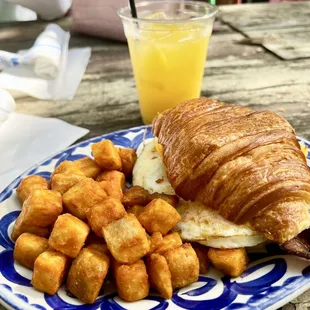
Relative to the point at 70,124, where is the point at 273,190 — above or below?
above

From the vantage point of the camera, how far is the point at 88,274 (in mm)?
927

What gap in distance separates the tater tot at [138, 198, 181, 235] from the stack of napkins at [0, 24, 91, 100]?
119cm

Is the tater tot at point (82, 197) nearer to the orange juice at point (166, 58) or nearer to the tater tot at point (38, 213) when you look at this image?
the tater tot at point (38, 213)

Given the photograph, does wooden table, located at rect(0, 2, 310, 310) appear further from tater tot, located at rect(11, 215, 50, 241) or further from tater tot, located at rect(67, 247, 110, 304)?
tater tot, located at rect(67, 247, 110, 304)

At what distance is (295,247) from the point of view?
96 centimetres

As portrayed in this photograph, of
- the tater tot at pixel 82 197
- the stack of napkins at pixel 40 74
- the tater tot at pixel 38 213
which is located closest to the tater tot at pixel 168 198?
the tater tot at pixel 82 197

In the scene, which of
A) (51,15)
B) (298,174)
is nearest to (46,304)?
(298,174)

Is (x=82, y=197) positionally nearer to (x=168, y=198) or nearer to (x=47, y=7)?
(x=168, y=198)

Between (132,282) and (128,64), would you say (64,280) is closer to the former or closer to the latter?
(132,282)

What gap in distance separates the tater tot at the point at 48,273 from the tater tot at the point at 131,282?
0.11 m

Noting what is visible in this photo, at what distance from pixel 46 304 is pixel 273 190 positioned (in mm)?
500

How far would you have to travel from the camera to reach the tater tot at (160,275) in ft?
3.03

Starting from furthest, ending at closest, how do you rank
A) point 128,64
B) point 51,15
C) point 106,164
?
1. point 51,15
2. point 128,64
3. point 106,164

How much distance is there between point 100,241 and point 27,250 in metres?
0.16
